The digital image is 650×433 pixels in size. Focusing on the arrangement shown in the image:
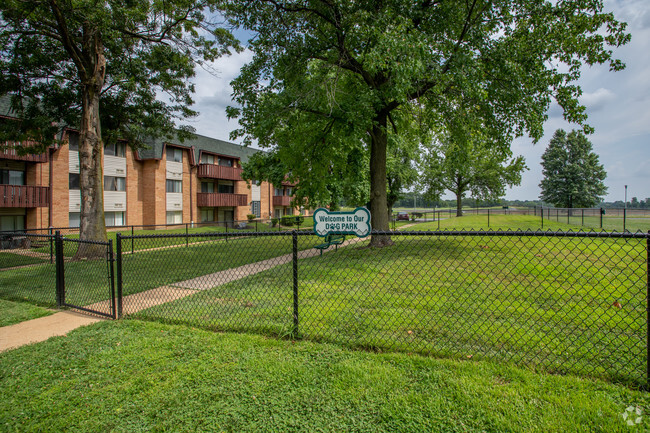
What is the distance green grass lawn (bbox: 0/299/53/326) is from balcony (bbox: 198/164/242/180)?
2456cm

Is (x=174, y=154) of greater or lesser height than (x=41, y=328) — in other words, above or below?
above

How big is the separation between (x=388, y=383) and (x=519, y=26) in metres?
12.3

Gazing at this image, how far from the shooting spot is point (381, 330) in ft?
13.2

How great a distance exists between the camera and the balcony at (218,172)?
1152 inches

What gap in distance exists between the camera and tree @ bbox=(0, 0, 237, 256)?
10677 mm

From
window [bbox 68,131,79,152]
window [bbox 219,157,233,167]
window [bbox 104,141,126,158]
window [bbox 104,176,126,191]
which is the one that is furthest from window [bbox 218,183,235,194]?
window [bbox 68,131,79,152]

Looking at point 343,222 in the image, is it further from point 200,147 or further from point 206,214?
point 206,214

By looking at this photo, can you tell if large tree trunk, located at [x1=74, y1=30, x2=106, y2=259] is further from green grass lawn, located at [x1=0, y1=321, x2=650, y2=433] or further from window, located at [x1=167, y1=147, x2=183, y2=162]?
window, located at [x1=167, y1=147, x2=183, y2=162]

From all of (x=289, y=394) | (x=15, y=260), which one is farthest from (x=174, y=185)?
(x=289, y=394)

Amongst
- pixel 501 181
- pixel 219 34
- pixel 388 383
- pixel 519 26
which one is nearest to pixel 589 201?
pixel 501 181

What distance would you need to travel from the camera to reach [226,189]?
109 ft

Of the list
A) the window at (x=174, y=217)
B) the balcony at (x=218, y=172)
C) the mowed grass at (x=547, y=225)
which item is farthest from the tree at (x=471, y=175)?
the window at (x=174, y=217)

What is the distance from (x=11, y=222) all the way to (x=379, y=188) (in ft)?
70.8

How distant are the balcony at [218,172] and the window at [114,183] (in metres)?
6.42
